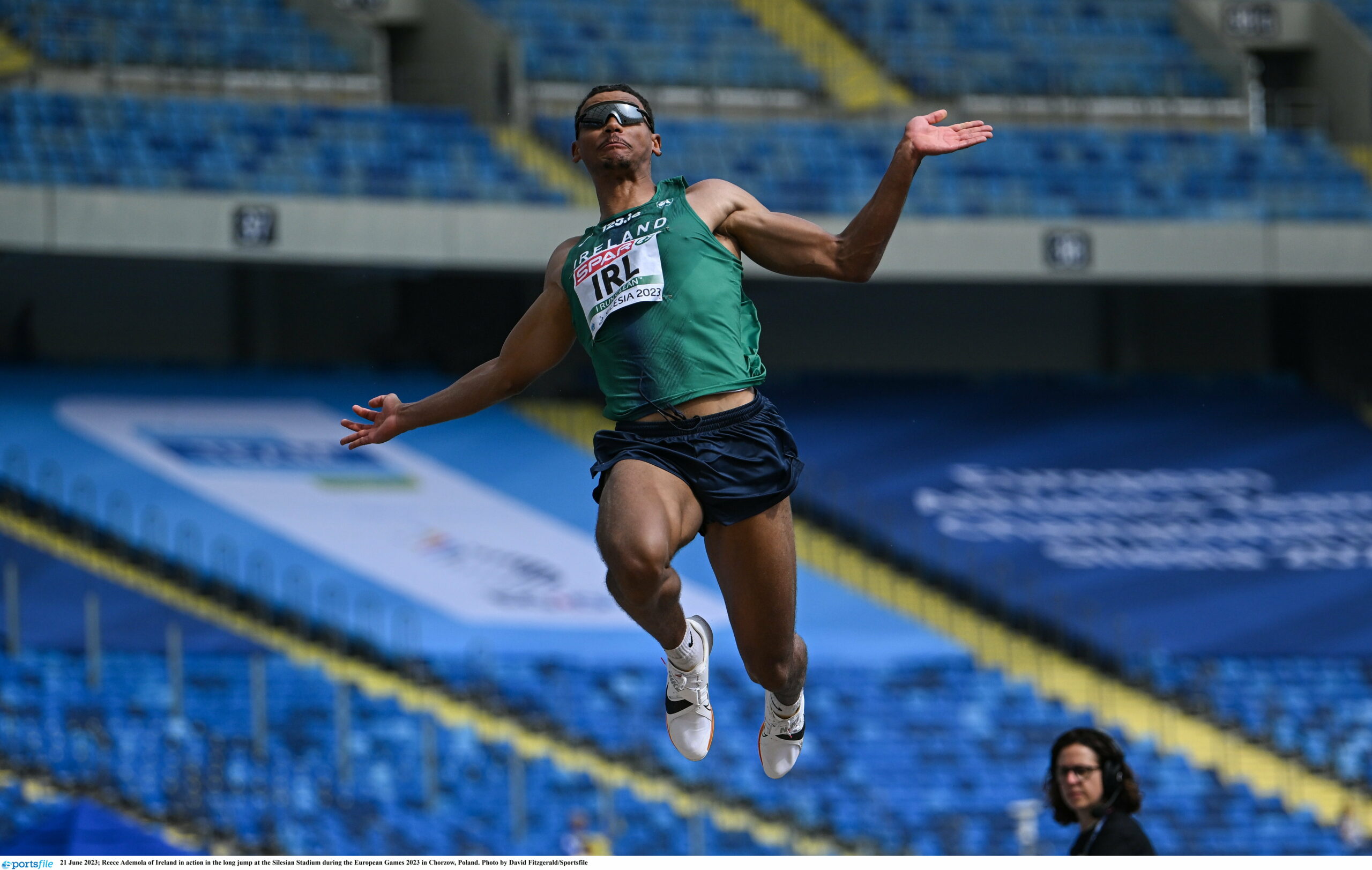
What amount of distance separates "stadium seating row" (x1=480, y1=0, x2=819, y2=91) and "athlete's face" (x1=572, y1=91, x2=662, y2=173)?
54.6 ft

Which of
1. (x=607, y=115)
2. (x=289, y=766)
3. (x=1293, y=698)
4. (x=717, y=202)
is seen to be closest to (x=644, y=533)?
(x=717, y=202)

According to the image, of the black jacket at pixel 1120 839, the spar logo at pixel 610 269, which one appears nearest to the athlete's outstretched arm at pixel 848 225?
the spar logo at pixel 610 269

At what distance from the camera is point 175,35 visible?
835 inches

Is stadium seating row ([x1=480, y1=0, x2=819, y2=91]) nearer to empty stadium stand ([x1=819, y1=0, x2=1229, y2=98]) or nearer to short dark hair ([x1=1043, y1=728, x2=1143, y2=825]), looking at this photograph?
empty stadium stand ([x1=819, y1=0, x2=1229, y2=98])

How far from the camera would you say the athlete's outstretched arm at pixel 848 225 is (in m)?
4.95

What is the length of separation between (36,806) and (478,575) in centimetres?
651

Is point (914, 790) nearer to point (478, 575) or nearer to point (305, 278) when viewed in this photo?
point (478, 575)

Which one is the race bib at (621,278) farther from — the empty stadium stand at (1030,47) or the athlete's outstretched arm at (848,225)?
the empty stadium stand at (1030,47)

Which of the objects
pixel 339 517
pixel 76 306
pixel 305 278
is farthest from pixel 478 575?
pixel 76 306

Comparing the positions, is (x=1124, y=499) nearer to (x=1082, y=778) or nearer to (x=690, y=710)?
(x=1082, y=778)

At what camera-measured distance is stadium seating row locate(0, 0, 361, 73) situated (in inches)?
813

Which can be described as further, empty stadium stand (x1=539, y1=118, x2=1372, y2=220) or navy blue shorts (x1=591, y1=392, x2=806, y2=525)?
empty stadium stand (x1=539, y1=118, x2=1372, y2=220)

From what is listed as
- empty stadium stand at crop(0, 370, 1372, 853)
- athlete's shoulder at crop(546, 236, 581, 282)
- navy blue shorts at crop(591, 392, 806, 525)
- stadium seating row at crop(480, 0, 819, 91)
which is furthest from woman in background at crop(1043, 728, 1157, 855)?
stadium seating row at crop(480, 0, 819, 91)

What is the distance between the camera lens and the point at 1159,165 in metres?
21.5
